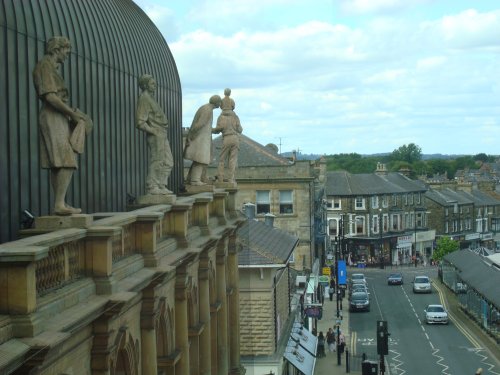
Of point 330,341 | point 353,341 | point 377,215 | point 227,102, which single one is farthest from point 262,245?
point 377,215

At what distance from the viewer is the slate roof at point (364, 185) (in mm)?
103312

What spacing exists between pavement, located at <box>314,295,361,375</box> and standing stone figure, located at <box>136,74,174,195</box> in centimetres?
2760

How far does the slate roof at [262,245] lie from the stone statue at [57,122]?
62.9 ft

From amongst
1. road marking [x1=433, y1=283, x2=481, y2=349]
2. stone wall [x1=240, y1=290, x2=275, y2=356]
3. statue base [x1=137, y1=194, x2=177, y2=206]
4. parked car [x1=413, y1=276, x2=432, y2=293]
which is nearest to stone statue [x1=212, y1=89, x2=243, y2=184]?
statue base [x1=137, y1=194, x2=177, y2=206]

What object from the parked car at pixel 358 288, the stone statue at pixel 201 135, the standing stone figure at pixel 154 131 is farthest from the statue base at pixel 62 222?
the parked car at pixel 358 288

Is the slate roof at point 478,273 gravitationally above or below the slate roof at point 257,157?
below

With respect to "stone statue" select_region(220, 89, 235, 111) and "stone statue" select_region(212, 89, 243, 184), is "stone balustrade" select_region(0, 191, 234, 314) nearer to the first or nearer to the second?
"stone statue" select_region(212, 89, 243, 184)

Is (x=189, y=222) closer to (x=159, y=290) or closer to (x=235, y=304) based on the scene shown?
(x=159, y=290)

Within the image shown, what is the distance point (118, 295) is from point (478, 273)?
167ft

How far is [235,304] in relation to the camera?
87.4ft

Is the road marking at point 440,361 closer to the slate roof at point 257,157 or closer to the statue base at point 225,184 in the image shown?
the slate roof at point 257,157

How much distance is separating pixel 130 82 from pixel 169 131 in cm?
520

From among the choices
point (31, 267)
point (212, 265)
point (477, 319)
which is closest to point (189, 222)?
point (212, 265)

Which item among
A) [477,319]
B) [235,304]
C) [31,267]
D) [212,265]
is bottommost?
[477,319]
